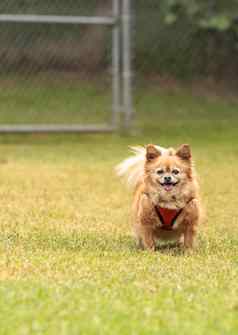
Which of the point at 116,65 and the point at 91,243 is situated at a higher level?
the point at 116,65

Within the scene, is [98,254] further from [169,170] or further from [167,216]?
[169,170]

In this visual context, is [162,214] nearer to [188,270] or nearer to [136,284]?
[188,270]

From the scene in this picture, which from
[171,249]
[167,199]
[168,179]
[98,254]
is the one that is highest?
[168,179]

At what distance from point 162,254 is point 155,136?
790 cm

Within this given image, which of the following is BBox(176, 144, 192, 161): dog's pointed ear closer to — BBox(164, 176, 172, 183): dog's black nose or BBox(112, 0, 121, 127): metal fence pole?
BBox(164, 176, 172, 183): dog's black nose

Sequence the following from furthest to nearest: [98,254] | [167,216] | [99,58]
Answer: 1. [99,58]
2. [167,216]
3. [98,254]

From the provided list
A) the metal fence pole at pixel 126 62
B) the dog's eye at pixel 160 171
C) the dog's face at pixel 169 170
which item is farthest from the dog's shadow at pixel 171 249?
the metal fence pole at pixel 126 62

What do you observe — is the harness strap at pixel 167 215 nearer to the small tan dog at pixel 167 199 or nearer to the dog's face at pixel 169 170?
the small tan dog at pixel 167 199

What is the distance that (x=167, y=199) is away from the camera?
268 inches

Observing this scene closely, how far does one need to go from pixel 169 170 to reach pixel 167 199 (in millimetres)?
173

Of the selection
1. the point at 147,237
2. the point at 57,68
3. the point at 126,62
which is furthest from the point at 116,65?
the point at 147,237

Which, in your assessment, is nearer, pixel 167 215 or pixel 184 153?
pixel 167 215

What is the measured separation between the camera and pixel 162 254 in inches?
259

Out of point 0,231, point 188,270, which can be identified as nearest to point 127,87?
point 0,231
